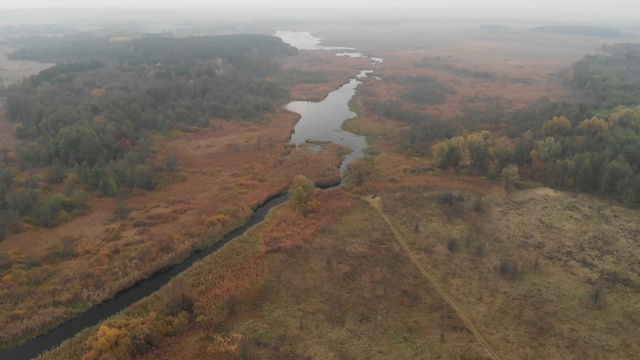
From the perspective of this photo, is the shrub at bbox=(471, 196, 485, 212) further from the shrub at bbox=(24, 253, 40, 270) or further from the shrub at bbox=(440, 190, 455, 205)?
the shrub at bbox=(24, 253, 40, 270)

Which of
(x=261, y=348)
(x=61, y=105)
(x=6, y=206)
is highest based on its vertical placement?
(x=61, y=105)

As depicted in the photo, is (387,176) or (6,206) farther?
(387,176)

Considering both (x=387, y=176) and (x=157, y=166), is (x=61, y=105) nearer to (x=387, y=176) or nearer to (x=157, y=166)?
(x=157, y=166)

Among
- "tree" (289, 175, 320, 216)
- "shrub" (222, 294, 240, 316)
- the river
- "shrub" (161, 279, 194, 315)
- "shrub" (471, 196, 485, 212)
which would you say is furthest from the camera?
the river

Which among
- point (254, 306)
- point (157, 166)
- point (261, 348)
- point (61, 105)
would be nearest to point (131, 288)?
point (254, 306)

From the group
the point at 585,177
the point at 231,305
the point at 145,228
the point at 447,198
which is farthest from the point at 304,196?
the point at 585,177

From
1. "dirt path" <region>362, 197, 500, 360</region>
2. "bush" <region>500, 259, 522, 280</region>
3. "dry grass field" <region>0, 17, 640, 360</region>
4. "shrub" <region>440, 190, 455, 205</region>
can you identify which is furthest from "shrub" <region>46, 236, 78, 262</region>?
"shrub" <region>440, 190, 455, 205</region>

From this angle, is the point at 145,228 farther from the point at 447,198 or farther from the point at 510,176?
the point at 510,176
